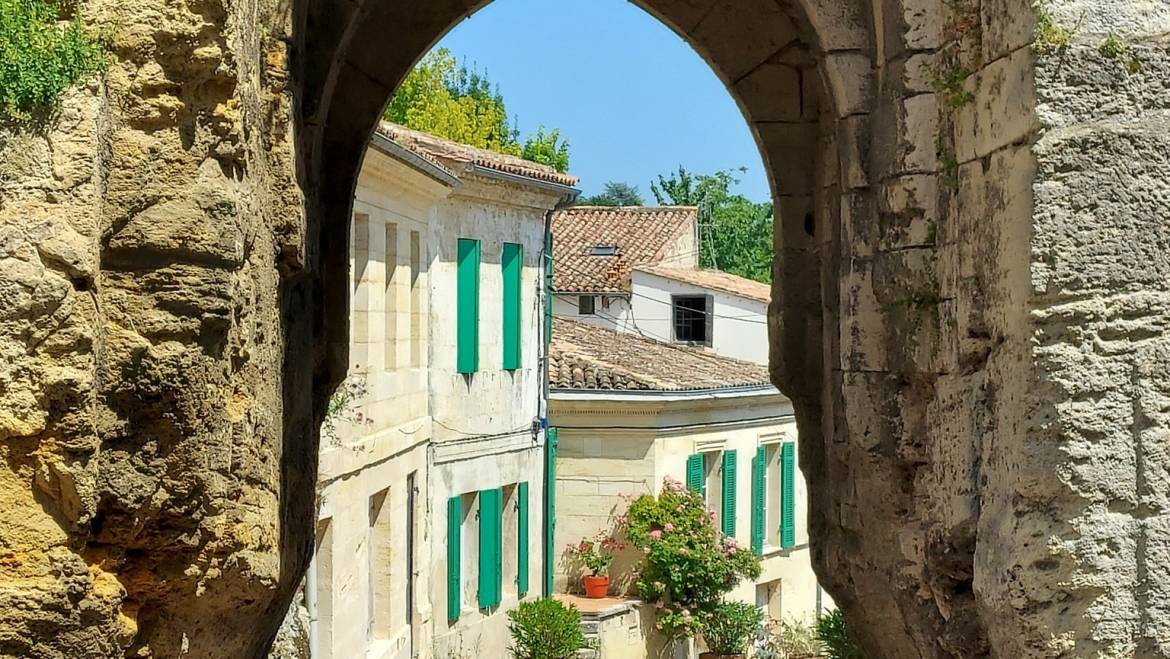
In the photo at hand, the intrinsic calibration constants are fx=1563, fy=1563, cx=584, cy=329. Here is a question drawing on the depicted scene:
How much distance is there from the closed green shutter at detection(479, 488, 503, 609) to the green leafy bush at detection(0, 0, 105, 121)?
1238 centimetres

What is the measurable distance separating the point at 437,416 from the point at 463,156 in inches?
97.3

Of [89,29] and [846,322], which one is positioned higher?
[89,29]

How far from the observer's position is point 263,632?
5.02 metres

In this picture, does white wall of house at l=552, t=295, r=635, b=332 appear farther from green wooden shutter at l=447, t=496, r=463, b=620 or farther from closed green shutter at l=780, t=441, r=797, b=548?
green wooden shutter at l=447, t=496, r=463, b=620

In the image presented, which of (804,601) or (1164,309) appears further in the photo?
(804,601)

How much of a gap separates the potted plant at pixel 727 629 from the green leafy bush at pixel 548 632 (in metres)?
2.71

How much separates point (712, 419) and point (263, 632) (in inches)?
570

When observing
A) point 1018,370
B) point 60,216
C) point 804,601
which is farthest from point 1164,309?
point 804,601

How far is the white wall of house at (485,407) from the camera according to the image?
14.6 m

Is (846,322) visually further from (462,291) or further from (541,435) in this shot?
(541,435)

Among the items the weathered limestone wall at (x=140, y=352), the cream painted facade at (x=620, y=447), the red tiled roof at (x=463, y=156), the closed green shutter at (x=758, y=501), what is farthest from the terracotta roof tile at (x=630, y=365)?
the weathered limestone wall at (x=140, y=352)

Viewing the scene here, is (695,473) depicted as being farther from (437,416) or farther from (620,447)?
(437,416)

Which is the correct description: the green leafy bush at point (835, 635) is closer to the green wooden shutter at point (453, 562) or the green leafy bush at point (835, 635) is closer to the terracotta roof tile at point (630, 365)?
the green wooden shutter at point (453, 562)

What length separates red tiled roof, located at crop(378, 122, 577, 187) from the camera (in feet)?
46.3
